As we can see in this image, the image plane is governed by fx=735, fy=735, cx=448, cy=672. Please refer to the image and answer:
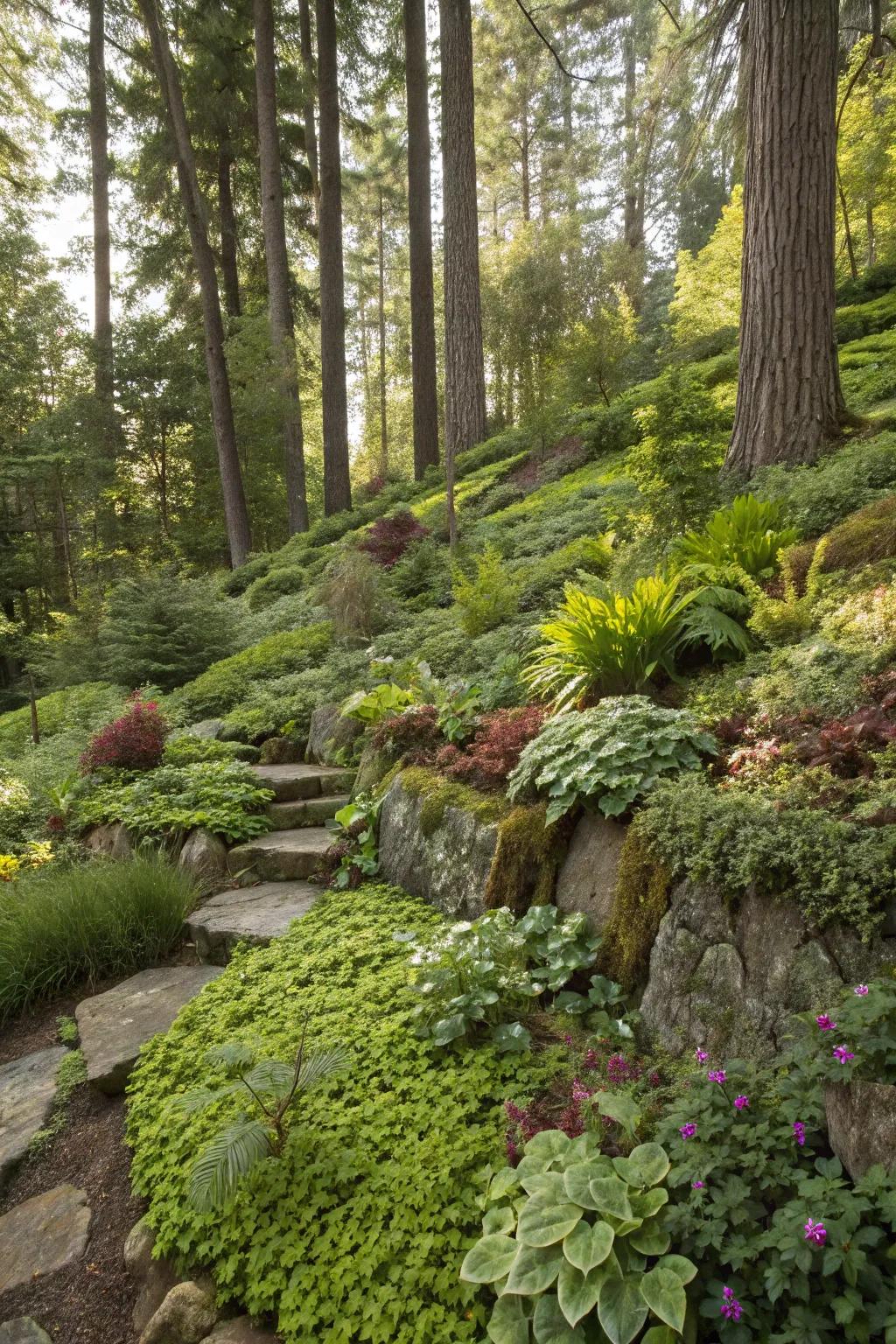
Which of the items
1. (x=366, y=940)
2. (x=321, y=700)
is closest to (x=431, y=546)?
(x=321, y=700)

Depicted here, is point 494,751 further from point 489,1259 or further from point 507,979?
point 489,1259

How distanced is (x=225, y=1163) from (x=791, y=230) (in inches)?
262

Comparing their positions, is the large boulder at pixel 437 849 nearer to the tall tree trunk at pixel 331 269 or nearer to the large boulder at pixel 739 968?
the large boulder at pixel 739 968

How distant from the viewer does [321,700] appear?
255 inches

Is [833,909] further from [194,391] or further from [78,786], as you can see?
[194,391]

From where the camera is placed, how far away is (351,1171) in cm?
220

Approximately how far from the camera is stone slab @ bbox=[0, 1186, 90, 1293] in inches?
96.7

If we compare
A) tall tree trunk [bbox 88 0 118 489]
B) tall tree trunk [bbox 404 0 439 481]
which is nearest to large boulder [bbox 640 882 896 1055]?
tall tree trunk [bbox 404 0 439 481]

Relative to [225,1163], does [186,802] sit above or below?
above

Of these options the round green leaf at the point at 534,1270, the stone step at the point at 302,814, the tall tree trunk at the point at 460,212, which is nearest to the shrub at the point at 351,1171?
the round green leaf at the point at 534,1270

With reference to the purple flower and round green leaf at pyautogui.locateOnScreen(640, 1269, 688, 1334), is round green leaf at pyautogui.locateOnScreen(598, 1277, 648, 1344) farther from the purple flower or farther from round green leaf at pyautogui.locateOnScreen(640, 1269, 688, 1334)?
the purple flower

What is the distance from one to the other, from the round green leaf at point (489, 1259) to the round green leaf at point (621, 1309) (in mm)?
240

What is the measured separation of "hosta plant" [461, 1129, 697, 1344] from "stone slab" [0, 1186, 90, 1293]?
157 cm

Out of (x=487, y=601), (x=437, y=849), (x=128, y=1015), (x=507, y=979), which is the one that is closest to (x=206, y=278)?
(x=487, y=601)
